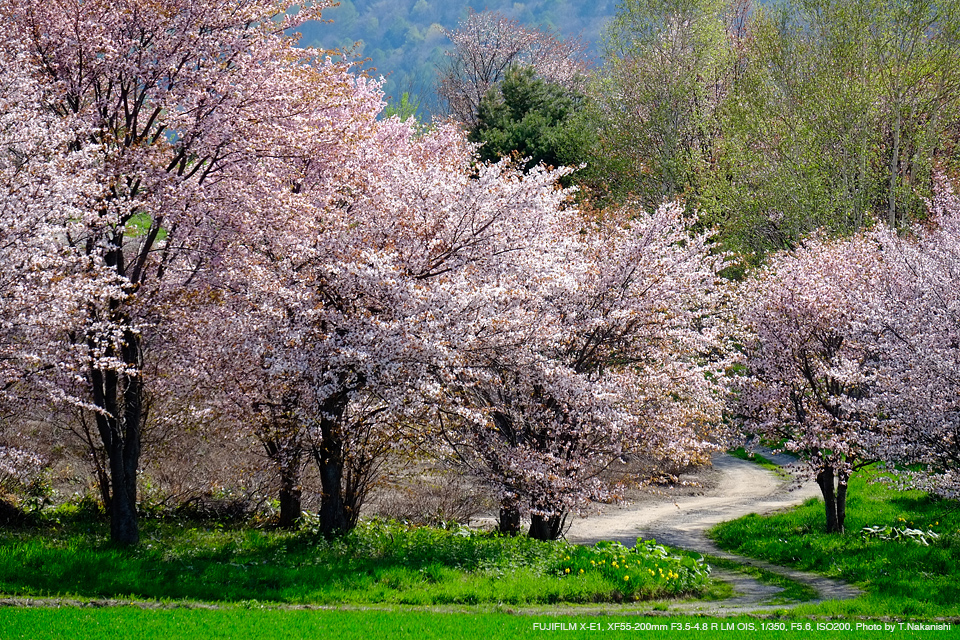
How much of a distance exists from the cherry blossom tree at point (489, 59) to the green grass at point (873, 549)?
1421 inches

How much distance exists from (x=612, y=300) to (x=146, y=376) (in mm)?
8918

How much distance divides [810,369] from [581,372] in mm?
6052

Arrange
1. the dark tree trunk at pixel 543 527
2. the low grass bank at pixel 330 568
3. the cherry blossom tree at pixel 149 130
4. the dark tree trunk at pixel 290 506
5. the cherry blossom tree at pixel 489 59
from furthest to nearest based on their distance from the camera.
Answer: the cherry blossom tree at pixel 489 59
the dark tree trunk at pixel 543 527
the dark tree trunk at pixel 290 506
the cherry blossom tree at pixel 149 130
the low grass bank at pixel 330 568

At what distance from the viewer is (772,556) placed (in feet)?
57.2

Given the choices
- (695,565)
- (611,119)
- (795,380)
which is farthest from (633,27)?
(695,565)

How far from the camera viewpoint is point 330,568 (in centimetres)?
1273

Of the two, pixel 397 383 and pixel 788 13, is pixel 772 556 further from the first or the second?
pixel 788 13

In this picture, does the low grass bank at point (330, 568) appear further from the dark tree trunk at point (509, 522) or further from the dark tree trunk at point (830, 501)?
the dark tree trunk at point (830, 501)

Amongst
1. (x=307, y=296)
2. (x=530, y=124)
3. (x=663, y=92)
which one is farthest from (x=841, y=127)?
(x=307, y=296)

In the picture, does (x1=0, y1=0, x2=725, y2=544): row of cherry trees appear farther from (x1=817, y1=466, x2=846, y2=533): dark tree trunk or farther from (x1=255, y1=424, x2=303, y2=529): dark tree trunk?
(x1=817, y1=466, x2=846, y2=533): dark tree trunk

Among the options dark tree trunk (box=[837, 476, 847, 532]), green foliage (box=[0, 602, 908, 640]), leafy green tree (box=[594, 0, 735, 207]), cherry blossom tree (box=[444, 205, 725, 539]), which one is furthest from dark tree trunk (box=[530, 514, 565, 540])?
leafy green tree (box=[594, 0, 735, 207])

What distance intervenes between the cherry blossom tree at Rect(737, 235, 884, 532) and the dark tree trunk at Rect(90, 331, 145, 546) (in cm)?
1263

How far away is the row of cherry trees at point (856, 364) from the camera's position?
557 inches

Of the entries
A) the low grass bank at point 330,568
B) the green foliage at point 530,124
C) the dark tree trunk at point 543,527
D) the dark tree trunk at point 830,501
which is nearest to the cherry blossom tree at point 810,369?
the dark tree trunk at point 830,501
